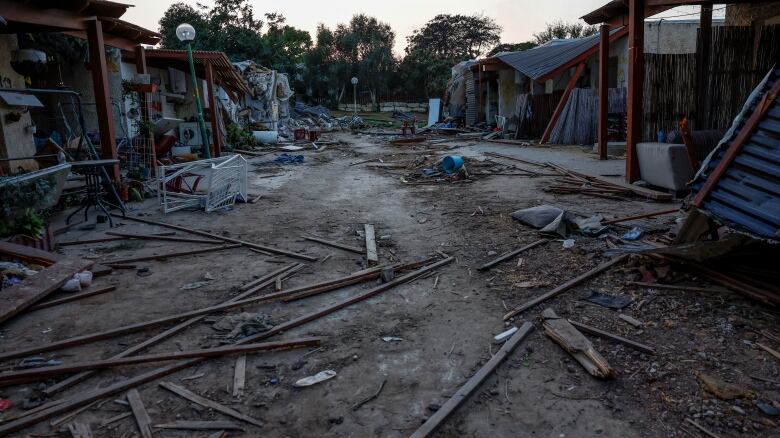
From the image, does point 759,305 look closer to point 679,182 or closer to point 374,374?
point 374,374

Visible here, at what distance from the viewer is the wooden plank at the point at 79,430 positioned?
2561mm

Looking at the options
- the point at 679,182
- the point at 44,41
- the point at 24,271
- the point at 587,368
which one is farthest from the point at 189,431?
the point at 44,41

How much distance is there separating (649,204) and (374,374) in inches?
239

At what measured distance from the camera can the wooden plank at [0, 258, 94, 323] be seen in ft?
13.4

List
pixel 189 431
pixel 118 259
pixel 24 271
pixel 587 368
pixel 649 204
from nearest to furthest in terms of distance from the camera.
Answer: pixel 189 431 → pixel 587 368 → pixel 24 271 → pixel 118 259 → pixel 649 204

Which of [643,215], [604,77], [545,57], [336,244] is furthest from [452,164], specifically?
[545,57]

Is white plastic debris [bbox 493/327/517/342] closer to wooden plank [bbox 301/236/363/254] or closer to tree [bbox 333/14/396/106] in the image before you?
wooden plank [bbox 301/236/363/254]

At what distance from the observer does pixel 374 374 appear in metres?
3.15

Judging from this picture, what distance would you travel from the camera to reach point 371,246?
5.93 m

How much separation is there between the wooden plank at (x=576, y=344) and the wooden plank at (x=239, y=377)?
2093 mm

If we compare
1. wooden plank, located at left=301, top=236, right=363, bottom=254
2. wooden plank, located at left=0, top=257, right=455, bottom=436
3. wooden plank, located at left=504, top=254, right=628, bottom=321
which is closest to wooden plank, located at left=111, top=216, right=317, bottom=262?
wooden plank, located at left=301, top=236, right=363, bottom=254

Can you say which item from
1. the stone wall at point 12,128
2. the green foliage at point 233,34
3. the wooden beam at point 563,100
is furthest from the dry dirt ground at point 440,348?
the green foliage at point 233,34

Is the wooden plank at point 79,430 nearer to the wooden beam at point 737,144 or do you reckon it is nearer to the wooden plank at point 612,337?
the wooden plank at point 612,337

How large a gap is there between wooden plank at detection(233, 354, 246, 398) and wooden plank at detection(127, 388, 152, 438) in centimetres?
47
